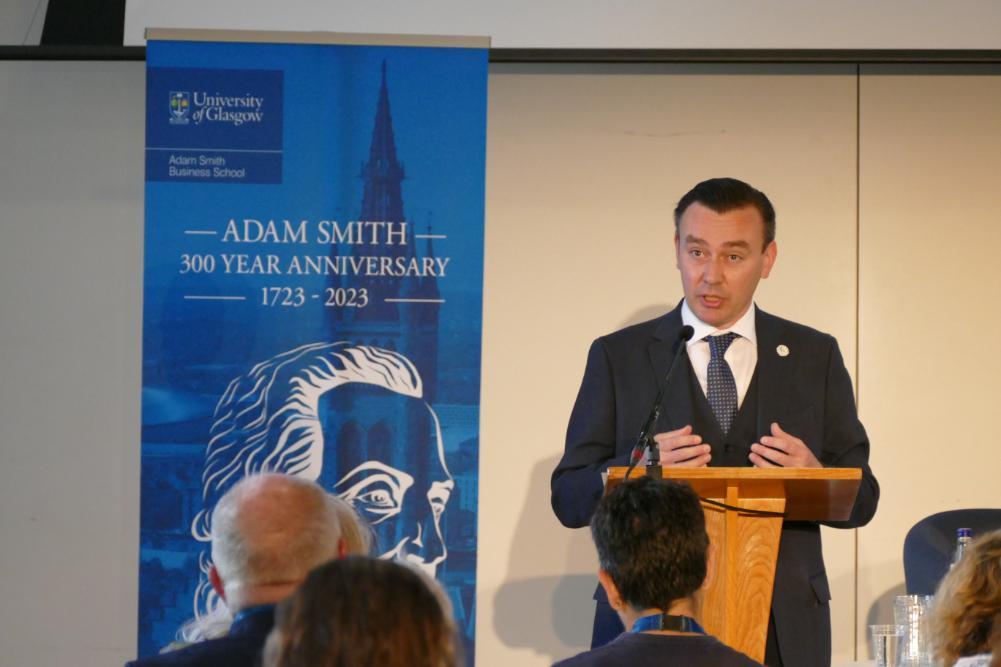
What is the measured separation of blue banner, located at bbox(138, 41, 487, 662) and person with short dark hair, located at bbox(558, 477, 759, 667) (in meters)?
2.66

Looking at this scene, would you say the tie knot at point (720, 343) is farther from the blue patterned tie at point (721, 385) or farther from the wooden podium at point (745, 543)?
the wooden podium at point (745, 543)

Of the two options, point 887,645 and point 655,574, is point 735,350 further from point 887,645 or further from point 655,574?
point 655,574

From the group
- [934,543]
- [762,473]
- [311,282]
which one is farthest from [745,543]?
[311,282]

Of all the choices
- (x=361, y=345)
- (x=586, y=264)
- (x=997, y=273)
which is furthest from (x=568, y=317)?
(x=997, y=273)

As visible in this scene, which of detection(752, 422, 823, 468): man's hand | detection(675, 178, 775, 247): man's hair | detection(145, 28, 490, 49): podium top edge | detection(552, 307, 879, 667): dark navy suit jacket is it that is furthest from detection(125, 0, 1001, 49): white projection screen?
detection(752, 422, 823, 468): man's hand

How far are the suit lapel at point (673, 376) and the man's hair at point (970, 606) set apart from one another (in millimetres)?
1073

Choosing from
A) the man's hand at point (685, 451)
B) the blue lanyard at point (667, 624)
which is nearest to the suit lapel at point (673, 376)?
the man's hand at point (685, 451)

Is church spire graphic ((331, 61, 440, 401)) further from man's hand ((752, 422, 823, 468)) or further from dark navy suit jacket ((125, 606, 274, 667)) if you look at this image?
dark navy suit jacket ((125, 606, 274, 667))

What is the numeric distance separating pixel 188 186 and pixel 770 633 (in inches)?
114

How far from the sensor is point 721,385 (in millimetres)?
3611

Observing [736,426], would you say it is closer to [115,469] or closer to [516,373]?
[516,373]

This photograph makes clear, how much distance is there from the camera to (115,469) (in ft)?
19.1

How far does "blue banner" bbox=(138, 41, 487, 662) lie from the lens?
513 centimetres

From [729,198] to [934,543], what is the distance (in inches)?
73.0
